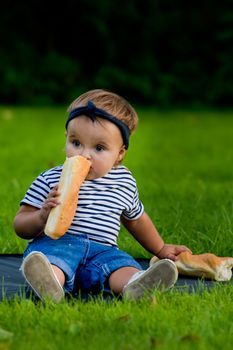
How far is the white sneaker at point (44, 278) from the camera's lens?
10.7 feet

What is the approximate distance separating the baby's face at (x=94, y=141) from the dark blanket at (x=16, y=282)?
1.69 ft

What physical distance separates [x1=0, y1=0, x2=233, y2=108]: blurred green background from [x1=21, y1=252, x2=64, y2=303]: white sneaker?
48.9 ft

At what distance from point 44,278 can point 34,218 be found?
1.35 feet

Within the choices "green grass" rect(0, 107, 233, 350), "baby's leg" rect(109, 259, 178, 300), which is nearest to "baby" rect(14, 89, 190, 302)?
"baby's leg" rect(109, 259, 178, 300)

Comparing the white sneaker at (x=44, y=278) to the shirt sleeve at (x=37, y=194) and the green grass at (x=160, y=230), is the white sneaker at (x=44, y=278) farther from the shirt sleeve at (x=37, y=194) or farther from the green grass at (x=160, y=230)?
the shirt sleeve at (x=37, y=194)

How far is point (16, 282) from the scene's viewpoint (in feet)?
12.2

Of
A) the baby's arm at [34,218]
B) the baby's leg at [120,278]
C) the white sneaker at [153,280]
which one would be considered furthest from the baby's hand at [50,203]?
the white sneaker at [153,280]

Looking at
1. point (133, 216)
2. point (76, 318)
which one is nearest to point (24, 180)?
point (133, 216)

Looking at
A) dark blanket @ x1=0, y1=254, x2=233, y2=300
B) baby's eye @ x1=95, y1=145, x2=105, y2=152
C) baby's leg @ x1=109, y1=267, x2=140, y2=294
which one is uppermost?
baby's eye @ x1=95, y1=145, x2=105, y2=152

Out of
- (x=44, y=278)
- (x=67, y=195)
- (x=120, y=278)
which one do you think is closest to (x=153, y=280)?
(x=120, y=278)

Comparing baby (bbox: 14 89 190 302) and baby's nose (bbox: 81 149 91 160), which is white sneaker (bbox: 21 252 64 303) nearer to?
baby (bbox: 14 89 190 302)

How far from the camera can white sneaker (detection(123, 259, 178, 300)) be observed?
3.29m

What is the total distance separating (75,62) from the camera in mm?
18625

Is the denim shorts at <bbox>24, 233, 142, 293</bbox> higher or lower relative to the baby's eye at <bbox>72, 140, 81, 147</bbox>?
lower
